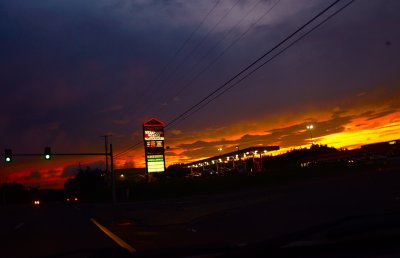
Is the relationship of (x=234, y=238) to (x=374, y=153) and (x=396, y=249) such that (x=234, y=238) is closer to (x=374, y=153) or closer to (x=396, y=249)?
(x=396, y=249)

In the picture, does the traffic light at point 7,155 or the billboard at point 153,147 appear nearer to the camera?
the traffic light at point 7,155

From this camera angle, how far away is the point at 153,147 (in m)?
75.6

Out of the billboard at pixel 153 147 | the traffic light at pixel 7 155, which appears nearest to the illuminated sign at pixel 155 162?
the billboard at pixel 153 147

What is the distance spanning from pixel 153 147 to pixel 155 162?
2.36 metres

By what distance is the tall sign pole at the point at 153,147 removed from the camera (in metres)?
75.0

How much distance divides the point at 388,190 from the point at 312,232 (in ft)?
66.5

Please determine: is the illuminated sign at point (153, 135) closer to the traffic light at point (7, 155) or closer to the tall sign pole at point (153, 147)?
the tall sign pole at point (153, 147)

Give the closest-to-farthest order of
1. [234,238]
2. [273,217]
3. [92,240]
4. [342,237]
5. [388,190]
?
[342,237]
[234,238]
[92,240]
[273,217]
[388,190]

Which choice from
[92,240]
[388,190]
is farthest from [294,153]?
[92,240]

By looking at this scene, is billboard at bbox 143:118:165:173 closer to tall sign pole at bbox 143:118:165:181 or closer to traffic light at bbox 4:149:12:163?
tall sign pole at bbox 143:118:165:181

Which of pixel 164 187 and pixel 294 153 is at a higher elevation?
pixel 294 153

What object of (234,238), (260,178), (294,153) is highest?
(294,153)

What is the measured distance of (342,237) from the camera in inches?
157

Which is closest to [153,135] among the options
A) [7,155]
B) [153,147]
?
[153,147]
